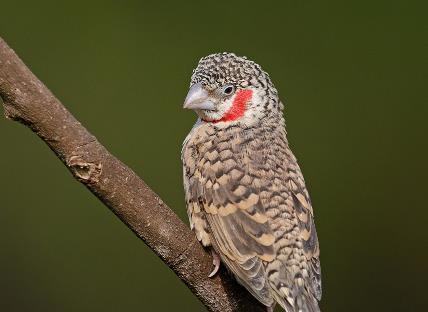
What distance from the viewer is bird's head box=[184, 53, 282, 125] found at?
3977 millimetres

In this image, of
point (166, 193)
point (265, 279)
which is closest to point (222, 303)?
point (265, 279)

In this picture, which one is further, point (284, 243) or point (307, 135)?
point (307, 135)

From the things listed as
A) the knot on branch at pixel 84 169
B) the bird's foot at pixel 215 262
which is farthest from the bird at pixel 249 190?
the knot on branch at pixel 84 169

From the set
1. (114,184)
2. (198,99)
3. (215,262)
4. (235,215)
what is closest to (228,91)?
(198,99)

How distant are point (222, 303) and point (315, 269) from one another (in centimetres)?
42

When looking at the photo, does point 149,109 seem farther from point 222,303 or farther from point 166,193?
point 222,303

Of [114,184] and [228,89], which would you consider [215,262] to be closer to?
[114,184]

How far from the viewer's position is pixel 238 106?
4.05 meters

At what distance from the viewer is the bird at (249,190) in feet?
11.7

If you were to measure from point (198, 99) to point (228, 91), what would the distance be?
0.58ft

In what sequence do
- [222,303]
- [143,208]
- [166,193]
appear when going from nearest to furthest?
[143,208]
[222,303]
[166,193]

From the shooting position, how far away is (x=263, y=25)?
5836 mm

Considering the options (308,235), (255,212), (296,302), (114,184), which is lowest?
(296,302)

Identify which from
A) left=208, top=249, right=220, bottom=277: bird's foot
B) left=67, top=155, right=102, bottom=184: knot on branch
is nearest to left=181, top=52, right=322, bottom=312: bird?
left=208, top=249, right=220, bottom=277: bird's foot
